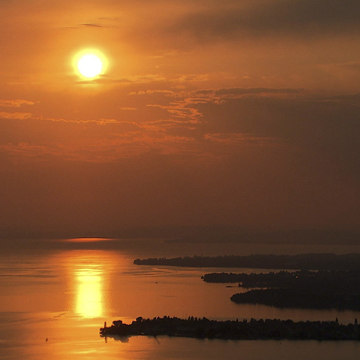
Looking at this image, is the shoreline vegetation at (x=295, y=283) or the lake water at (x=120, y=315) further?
the shoreline vegetation at (x=295, y=283)

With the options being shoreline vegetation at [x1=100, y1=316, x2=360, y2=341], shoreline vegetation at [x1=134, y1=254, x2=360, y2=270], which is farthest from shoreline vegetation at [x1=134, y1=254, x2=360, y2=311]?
shoreline vegetation at [x1=100, y1=316, x2=360, y2=341]

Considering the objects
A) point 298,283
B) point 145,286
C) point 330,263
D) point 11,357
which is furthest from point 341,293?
point 330,263

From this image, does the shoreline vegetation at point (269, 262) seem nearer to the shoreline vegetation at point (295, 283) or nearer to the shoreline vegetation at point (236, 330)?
the shoreline vegetation at point (295, 283)

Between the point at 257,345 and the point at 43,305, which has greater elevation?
the point at 43,305

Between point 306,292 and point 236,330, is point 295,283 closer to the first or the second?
point 306,292

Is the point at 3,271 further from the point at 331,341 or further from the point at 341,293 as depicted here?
the point at 331,341

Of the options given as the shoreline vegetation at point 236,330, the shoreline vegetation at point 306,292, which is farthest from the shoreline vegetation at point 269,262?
the shoreline vegetation at point 236,330

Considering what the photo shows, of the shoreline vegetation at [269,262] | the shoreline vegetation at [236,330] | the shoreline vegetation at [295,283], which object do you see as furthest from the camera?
the shoreline vegetation at [269,262]

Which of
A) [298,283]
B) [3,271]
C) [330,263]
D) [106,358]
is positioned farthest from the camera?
[330,263]
